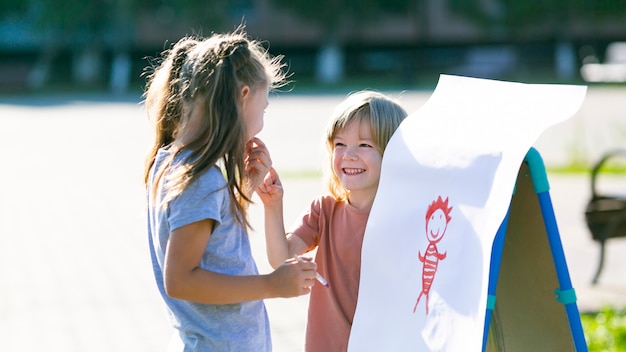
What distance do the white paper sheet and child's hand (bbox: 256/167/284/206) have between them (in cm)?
31

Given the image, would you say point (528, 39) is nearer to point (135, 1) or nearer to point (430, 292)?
point (135, 1)

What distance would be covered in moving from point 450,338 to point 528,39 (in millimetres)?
40895

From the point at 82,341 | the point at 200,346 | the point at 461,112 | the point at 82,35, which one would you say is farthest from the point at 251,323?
the point at 82,35

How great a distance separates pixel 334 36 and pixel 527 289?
129ft

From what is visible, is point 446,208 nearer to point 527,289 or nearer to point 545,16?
point 527,289

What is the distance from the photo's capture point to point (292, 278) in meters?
2.72

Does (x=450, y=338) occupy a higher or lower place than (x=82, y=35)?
lower

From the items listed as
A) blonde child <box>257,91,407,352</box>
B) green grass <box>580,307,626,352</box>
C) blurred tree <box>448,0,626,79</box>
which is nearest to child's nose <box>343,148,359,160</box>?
blonde child <box>257,91,407,352</box>

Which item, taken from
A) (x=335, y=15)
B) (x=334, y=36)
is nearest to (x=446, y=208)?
(x=335, y=15)

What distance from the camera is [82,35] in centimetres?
3969

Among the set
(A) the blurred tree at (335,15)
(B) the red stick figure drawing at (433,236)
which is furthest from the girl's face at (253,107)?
(A) the blurred tree at (335,15)

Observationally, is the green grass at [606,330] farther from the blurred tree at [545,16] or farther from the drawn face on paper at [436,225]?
the blurred tree at [545,16]

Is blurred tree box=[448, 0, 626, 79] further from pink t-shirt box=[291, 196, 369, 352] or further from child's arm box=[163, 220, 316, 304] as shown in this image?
child's arm box=[163, 220, 316, 304]

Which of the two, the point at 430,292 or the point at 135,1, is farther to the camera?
the point at 135,1
